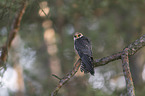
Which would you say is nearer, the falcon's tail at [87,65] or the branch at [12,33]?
the falcon's tail at [87,65]

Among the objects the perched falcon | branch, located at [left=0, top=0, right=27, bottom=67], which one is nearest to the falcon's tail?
the perched falcon

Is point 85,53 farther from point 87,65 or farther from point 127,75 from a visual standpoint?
point 127,75

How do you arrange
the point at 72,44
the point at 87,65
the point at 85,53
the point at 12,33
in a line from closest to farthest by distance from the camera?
the point at 87,65, the point at 12,33, the point at 85,53, the point at 72,44

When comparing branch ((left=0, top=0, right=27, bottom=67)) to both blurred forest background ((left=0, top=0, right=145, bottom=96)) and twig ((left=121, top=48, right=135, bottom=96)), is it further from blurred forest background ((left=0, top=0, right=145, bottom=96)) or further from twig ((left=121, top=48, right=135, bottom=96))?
twig ((left=121, top=48, right=135, bottom=96))

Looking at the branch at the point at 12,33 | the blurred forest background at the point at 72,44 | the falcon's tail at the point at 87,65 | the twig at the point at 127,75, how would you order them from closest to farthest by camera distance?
the twig at the point at 127,75
the falcon's tail at the point at 87,65
the branch at the point at 12,33
the blurred forest background at the point at 72,44

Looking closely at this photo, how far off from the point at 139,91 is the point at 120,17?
5.06 meters

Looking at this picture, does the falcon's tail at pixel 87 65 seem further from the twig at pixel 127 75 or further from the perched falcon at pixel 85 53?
the twig at pixel 127 75

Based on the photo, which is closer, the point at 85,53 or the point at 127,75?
the point at 127,75

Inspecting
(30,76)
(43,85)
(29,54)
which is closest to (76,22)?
(29,54)

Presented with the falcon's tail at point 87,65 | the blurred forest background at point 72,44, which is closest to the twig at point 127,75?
the falcon's tail at point 87,65

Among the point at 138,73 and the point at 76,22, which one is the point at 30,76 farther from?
the point at 138,73

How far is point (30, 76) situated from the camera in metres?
9.35

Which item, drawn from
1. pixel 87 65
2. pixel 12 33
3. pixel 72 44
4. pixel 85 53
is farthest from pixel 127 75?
pixel 72 44

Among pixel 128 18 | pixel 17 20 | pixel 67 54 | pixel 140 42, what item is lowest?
pixel 140 42
